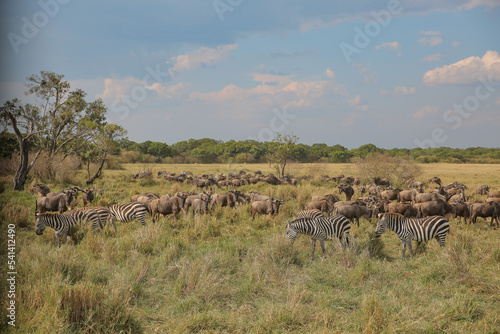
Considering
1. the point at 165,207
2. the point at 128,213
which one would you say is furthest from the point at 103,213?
the point at 165,207

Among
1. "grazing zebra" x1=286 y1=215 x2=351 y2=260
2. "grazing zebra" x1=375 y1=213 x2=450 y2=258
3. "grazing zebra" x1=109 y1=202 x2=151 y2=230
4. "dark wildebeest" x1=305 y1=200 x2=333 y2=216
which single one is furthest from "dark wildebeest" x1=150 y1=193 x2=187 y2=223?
"grazing zebra" x1=375 y1=213 x2=450 y2=258

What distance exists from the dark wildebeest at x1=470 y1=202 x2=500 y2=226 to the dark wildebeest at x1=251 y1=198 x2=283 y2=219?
759 centimetres

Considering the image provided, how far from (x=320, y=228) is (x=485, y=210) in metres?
7.94

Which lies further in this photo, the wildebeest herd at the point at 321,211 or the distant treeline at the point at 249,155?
the distant treeline at the point at 249,155

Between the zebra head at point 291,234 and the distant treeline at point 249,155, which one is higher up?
the distant treeline at point 249,155

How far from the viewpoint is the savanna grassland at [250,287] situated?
5.47m

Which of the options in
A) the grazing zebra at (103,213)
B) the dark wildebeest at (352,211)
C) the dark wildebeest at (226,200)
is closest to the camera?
the grazing zebra at (103,213)

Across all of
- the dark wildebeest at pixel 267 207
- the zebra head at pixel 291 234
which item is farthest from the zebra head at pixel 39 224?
the dark wildebeest at pixel 267 207

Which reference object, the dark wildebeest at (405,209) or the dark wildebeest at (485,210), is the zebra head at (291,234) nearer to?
the dark wildebeest at (405,209)

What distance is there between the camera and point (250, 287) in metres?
7.04

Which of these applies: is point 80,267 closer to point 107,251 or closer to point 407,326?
point 107,251

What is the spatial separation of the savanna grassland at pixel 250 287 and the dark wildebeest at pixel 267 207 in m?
3.60

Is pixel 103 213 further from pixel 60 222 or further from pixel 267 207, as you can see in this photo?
pixel 267 207

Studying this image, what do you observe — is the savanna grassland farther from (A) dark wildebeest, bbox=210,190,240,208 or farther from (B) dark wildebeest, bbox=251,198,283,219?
(A) dark wildebeest, bbox=210,190,240,208
